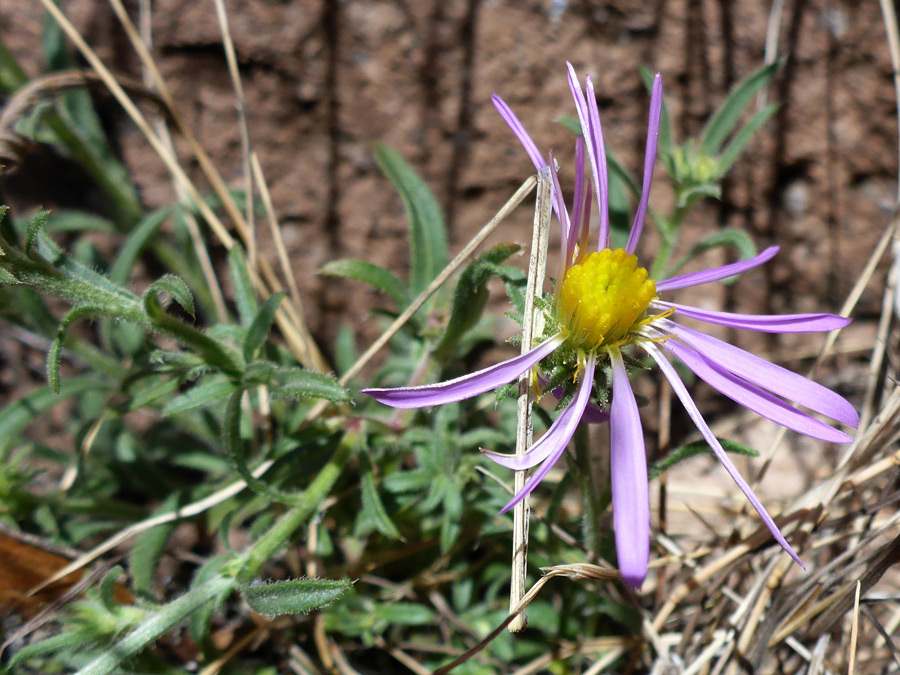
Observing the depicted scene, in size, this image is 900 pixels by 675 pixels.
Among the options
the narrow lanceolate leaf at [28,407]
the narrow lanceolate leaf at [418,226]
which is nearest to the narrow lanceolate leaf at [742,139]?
the narrow lanceolate leaf at [418,226]

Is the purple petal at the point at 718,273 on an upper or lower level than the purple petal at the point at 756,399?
upper

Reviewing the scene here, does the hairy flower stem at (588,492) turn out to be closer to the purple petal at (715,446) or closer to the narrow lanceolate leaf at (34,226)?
the purple petal at (715,446)

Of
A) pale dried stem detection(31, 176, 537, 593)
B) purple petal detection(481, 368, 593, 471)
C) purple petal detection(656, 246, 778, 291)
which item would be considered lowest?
pale dried stem detection(31, 176, 537, 593)

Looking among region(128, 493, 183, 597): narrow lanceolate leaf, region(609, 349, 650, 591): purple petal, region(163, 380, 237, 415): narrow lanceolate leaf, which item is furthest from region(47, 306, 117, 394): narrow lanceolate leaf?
region(609, 349, 650, 591): purple petal

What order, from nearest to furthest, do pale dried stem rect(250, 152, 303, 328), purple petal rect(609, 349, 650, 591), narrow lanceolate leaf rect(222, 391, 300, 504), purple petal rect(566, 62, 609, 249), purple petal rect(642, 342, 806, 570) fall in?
purple petal rect(609, 349, 650, 591) < purple petal rect(642, 342, 806, 570) < purple petal rect(566, 62, 609, 249) < narrow lanceolate leaf rect(222, 391, 300, 504) < pale dried stem rect(250, 152, 303, 328)

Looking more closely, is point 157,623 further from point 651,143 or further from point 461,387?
point 651,143

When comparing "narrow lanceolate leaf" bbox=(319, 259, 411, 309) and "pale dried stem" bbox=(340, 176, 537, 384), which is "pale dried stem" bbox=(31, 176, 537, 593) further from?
"narrow lanceolate leaf" bbox=(319, 259, 411, 309)

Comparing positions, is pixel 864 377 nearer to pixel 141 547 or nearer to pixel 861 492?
pixel 861 492
